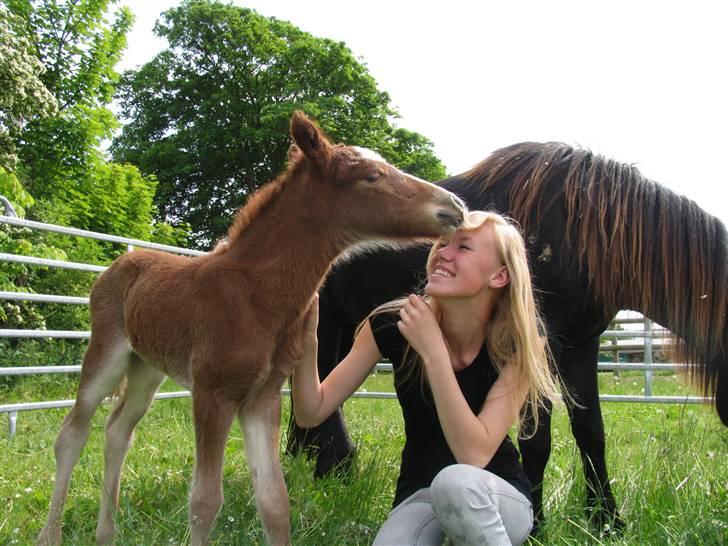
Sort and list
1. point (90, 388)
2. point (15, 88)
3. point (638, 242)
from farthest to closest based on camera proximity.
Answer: point (15, 88) < point (638, 242) < point (90, 388)

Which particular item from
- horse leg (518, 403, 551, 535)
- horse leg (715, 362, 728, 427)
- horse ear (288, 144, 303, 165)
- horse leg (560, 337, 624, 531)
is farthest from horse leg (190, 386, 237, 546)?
horse leg (715, 362, 728, 427)

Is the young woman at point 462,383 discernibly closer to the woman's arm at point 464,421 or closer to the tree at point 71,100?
the woman's arm at point 464,421

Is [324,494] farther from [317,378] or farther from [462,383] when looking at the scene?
[462,383]

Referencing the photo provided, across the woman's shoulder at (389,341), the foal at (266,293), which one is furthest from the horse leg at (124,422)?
the woman's shoulder at (389,341)

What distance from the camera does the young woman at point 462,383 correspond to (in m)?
2.19

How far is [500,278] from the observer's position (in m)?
2.49

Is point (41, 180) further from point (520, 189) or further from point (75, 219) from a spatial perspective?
point (520, 189)

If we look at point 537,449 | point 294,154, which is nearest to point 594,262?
point 537,449

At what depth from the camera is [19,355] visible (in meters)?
7.32

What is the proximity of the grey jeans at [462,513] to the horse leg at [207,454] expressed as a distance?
63 cm

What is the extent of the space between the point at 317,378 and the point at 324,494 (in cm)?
86

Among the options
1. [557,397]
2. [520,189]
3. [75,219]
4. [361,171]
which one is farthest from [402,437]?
[75,219]

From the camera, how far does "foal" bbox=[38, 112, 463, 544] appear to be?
2.44 metres

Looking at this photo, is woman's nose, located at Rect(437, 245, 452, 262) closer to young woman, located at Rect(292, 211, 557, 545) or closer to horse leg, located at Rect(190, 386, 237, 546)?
young woman, located at Rect(292, 211, 557, 545)
